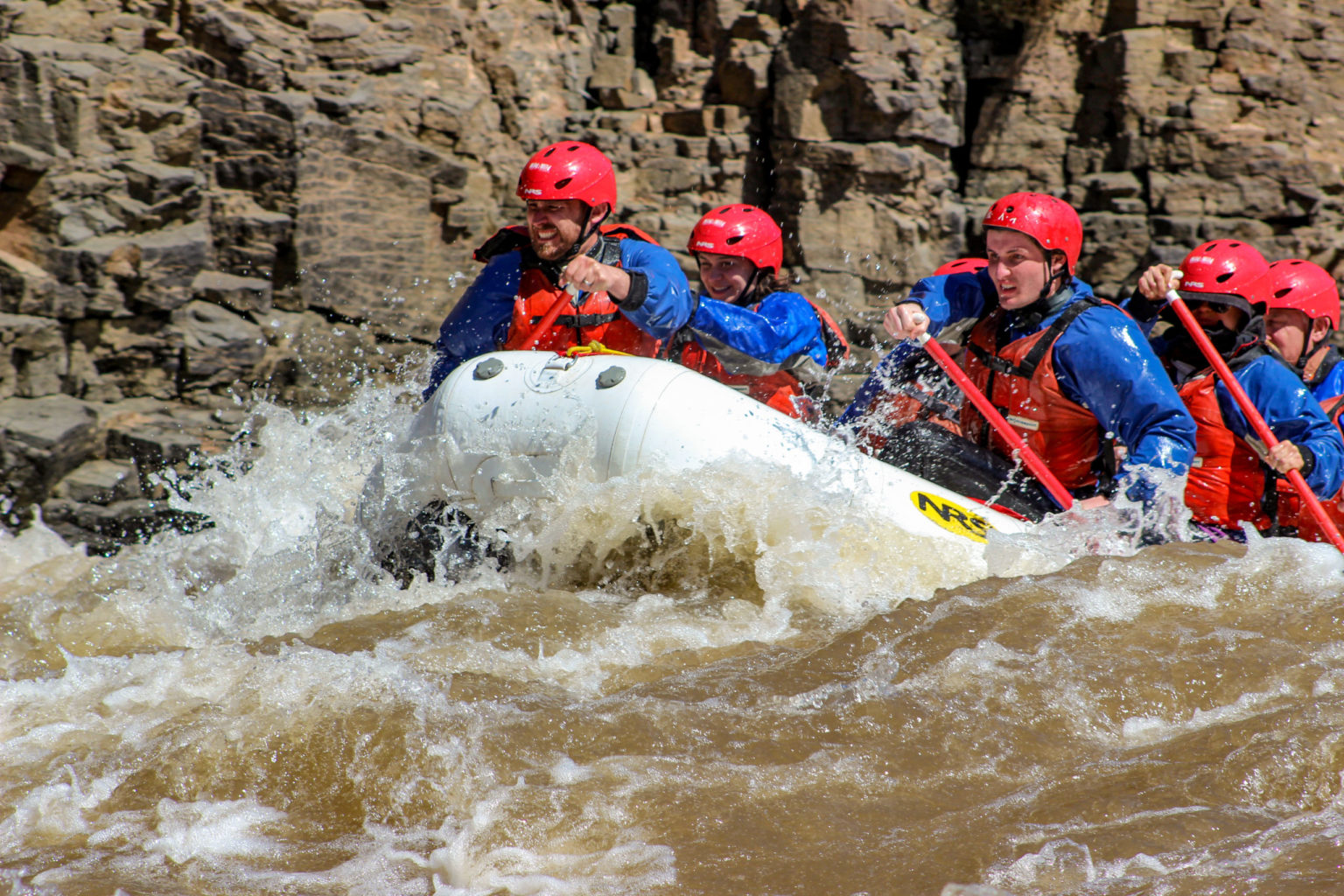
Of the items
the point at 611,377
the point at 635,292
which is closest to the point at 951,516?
the point at 611,377

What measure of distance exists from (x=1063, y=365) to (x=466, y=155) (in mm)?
5737

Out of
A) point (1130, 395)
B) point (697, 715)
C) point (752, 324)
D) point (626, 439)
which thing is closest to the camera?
point (697, 715)

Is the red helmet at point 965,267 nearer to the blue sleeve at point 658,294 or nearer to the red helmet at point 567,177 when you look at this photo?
the blue sleeve at point 658,294

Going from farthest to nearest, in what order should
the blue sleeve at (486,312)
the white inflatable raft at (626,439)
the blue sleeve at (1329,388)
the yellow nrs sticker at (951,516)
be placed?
the blue sleeve at (1329,388) < the blue sleeve at (486,312) < the yellow nrs sticker at (951,516) < the white inflatable raft at (626,439)

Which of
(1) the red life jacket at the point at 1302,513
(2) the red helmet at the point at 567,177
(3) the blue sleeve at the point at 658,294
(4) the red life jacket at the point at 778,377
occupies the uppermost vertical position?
(2) the red helmet at the point at 567,177

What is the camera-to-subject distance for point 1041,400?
12.5 feet

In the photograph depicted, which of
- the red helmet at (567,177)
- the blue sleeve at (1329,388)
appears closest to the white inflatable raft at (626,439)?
the red helmet at (567,177)

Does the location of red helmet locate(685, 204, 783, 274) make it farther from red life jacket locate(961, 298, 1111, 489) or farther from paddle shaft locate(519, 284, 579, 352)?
red life jacket locate(961, 298, 1111, 489)

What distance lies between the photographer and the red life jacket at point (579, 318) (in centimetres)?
412

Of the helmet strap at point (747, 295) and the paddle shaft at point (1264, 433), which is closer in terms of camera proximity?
the paddle shaft at point (1264, 433)

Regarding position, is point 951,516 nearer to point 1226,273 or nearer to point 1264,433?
point 1264,433

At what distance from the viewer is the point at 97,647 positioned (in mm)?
3549

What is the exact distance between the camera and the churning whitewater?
217cm

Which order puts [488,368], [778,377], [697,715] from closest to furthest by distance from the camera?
[697,715], [488,368], [778,377]
